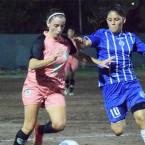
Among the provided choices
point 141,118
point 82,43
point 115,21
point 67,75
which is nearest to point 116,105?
point 141,118

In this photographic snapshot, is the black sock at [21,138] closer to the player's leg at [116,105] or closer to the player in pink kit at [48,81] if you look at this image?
the player in pink kit at [48,81]

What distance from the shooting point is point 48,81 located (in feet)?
22.9

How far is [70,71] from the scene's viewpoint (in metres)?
16.0

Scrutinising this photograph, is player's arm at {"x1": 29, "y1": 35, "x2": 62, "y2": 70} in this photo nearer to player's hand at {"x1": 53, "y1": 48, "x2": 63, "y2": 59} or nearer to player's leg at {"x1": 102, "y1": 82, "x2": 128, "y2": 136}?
player's hand at {"x1": 53, "y1": 48, "x2": 63, "y2": 59}

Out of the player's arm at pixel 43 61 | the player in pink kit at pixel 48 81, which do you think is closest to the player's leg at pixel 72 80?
the player in pink kit at pixel 48 81

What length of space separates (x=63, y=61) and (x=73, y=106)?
6.18m

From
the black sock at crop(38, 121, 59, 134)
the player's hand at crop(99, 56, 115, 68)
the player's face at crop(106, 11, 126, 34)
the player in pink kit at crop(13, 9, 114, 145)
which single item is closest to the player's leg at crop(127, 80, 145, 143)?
the player's hand at crop(99, 56, 115, 68)

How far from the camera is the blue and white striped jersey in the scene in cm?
723

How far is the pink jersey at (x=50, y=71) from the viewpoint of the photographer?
688 centimetres

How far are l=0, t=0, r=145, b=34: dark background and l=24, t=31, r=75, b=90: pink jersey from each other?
1303 inches

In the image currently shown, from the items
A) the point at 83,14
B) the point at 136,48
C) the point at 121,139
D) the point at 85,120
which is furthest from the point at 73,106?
the point at 83,14

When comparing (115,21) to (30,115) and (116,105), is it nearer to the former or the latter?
(116,105)

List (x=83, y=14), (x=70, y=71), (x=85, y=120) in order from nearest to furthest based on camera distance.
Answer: (x=85, y=120)
(x=70, y=71)
(x=83, y=14)

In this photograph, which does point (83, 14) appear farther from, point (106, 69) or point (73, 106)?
point (106, 69)
